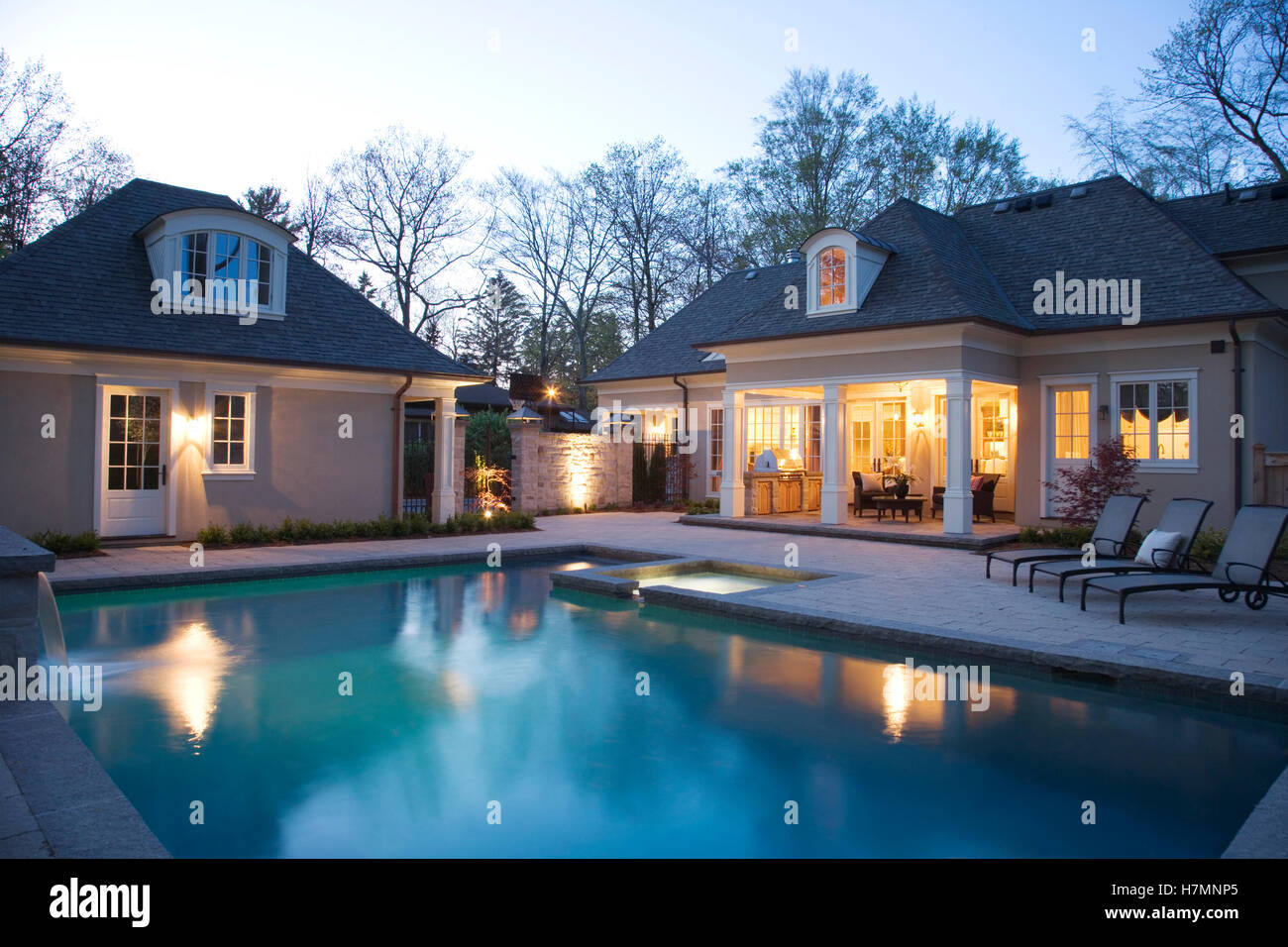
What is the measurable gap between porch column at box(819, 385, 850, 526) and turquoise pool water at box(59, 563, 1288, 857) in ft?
Answer: 25.7

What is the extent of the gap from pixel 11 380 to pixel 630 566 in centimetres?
870

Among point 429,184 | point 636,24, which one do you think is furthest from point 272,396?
point 429,184

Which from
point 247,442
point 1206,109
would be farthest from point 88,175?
point 1206,109

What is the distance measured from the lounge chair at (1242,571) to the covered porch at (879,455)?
5713mm

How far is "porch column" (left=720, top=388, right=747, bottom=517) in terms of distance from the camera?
55.2 ft

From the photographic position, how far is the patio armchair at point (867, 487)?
16.2m

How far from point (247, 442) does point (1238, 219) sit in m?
18.0

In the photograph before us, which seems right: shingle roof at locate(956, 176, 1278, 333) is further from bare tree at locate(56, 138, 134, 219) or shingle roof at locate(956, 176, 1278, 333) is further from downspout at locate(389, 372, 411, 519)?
bare tree at locate(56, 138, 134, 219)

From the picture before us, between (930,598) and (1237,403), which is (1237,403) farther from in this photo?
(930,598)

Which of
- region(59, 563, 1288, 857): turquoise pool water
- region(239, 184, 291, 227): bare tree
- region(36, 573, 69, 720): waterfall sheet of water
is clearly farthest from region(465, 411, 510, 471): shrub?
region(239, 184, 291, 227): bare tree

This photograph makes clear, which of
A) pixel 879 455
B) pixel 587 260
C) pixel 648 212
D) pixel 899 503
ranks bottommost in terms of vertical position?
pixel 899 503

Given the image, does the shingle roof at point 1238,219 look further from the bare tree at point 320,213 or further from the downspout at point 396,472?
the bare tree at point 320,213

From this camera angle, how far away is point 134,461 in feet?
41.1
